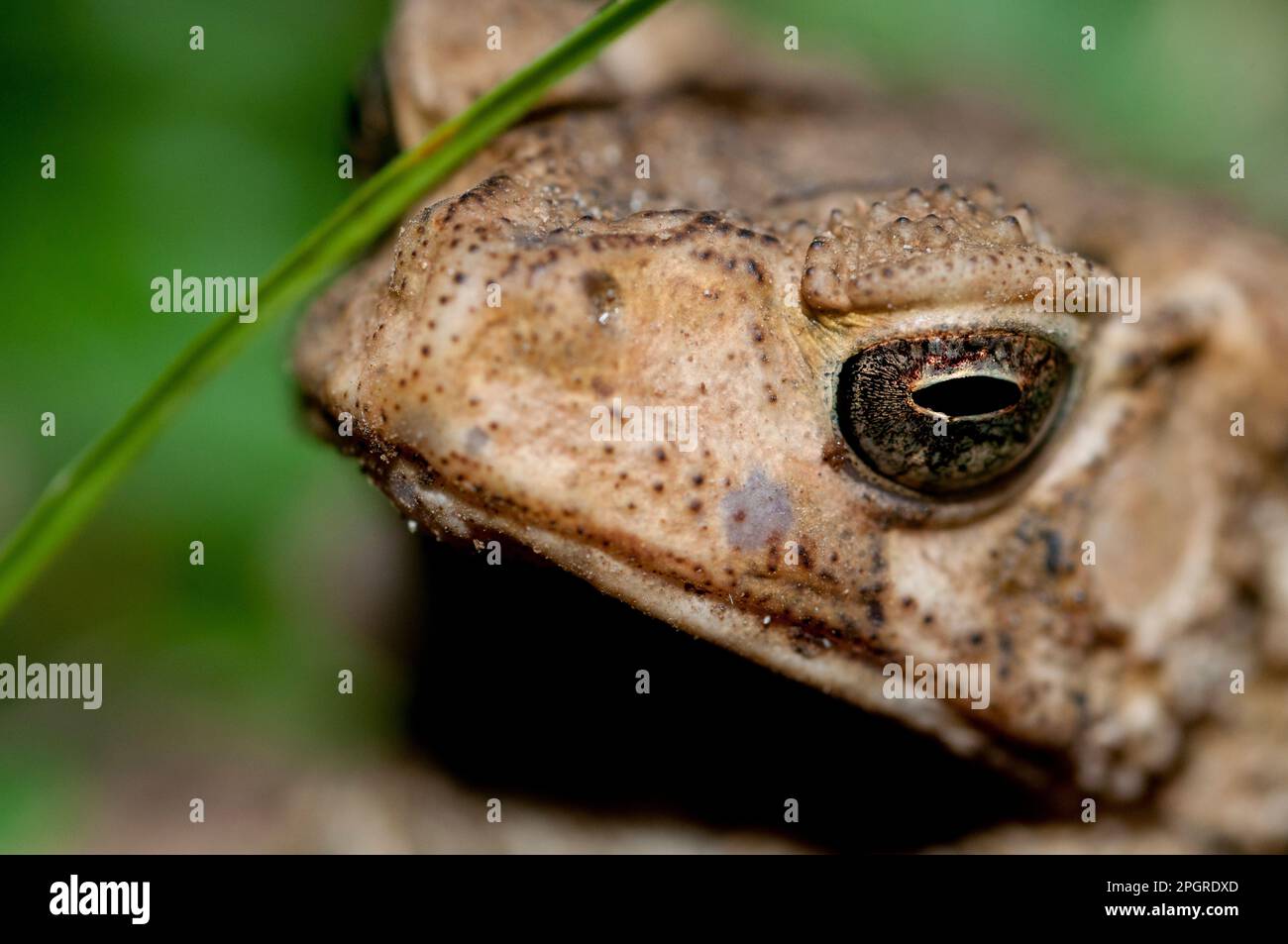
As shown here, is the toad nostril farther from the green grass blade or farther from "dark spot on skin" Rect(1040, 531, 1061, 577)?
the green grass blade

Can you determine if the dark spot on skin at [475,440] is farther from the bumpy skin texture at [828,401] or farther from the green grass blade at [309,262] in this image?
the green grass blade at [309,262]

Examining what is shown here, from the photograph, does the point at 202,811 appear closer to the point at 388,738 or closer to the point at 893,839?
the point at 388,738

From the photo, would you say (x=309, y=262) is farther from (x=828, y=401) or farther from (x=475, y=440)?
(x=828, y=401)

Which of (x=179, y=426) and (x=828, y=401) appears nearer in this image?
(x=828, y=401)

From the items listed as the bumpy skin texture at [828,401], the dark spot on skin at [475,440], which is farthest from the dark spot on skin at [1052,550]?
the dark spot on skin at [475,440]

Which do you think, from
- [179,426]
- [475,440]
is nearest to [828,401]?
[475,440]

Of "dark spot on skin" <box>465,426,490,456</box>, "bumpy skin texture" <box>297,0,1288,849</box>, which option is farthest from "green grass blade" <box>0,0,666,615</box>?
"dark spot on skin" <box>465,426,490,456</box>
